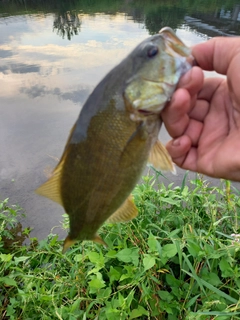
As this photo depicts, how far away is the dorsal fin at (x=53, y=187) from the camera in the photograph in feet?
5.66

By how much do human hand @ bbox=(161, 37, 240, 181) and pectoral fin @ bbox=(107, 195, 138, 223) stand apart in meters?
0.51

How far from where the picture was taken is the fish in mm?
1610

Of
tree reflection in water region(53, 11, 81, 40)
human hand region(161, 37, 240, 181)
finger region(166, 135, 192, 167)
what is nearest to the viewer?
human hand region(161, 37, 240, 181)

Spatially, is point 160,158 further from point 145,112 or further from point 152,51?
point 152,51

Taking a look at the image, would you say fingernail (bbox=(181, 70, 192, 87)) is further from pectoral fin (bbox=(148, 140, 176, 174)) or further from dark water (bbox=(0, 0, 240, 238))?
dark water (bbox=(0, 0, 240, 238))

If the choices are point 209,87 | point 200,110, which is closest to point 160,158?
point 200,110

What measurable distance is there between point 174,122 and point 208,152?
Result: 15.7 inches

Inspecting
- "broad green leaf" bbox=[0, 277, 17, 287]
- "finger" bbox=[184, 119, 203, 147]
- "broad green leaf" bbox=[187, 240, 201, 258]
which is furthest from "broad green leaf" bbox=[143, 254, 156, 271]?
"broad green leaf" bbox=[0, 277, 17, 287]

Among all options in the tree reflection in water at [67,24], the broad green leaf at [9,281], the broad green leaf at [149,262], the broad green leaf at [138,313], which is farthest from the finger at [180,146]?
the tree reflection in water at [67,24]

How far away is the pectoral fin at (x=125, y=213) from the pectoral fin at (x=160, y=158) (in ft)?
0.93

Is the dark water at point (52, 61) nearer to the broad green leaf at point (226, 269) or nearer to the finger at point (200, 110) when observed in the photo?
the finger at point (200, 110)

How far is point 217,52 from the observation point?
74.1 inches

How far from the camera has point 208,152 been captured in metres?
2.09

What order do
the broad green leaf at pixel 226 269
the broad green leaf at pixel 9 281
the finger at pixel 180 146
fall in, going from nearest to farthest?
the finger at pixel 180 146 < the broad green leaf at pixel 226 269 < the broad green leaf at pixel 9 281
